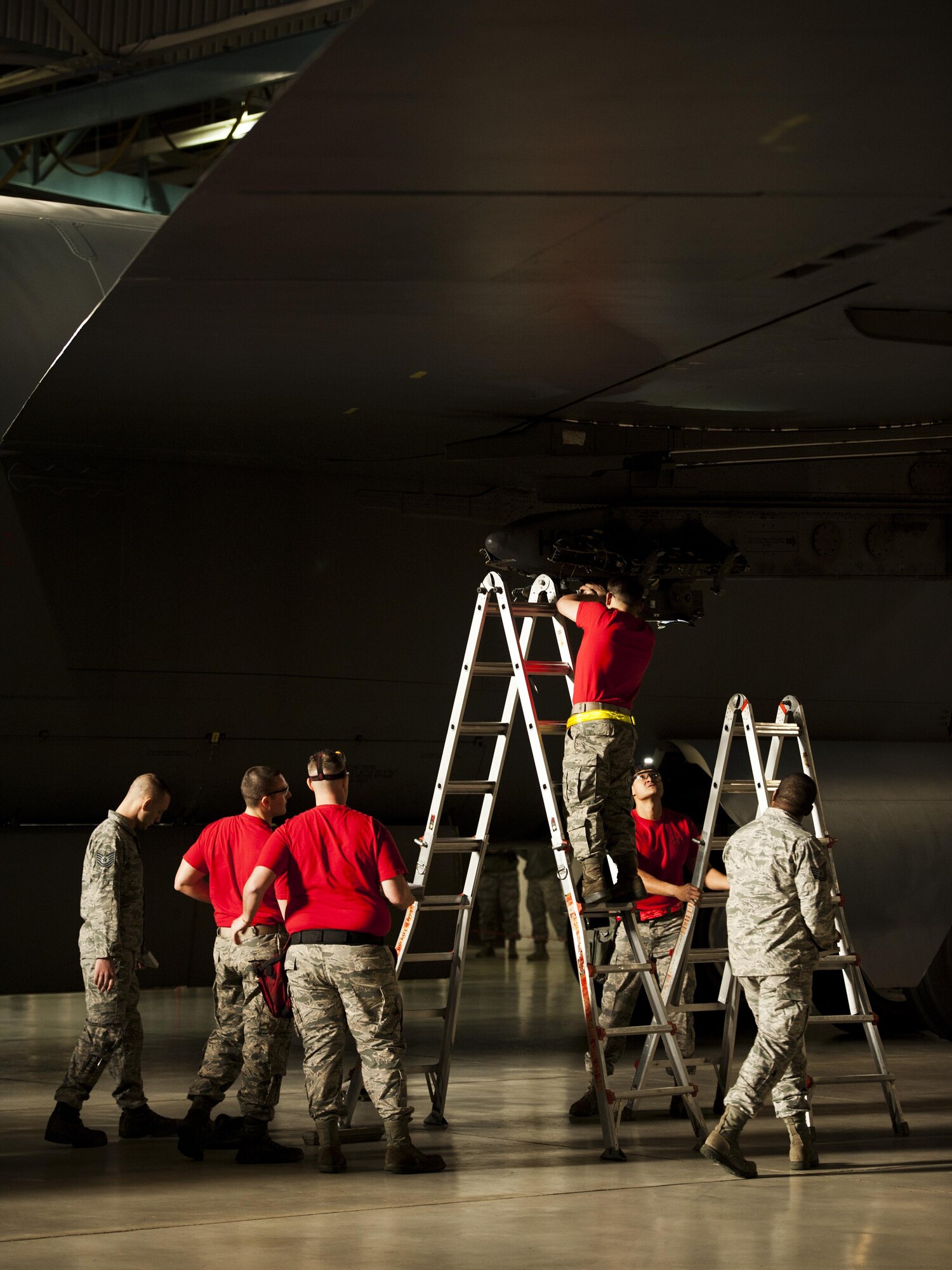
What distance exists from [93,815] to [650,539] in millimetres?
4045

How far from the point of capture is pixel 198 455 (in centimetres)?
994

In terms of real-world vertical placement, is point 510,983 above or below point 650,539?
below

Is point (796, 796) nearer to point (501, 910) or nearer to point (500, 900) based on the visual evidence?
point (500, 900)

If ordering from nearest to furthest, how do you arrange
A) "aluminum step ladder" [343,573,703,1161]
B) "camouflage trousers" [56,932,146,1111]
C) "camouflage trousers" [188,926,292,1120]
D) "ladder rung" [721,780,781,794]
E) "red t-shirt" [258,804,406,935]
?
1. "red t-shirt" [258,804,406,935]
2. "camouflage trousers" [188,926,292,1120]
3. "aluminum step ladder" [343,573,703,1161]
4. "camouflage trousers" [56,932,146,1111]
5. "ladder rung" [721,780,781,794]

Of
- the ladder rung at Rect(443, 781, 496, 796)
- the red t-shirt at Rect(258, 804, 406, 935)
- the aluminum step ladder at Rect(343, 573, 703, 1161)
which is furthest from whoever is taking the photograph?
the ladder rung at Rect(443, 781, 496, 796)

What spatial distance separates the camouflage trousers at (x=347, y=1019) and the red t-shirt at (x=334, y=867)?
126 mm

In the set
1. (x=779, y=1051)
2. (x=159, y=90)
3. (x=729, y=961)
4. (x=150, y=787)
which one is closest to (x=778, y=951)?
(x=779, y=1051)

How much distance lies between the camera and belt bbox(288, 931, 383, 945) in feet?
23.3

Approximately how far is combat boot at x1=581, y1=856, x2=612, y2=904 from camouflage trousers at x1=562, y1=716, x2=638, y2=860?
0.04 m

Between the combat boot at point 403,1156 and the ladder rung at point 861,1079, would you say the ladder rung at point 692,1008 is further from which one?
the combat boot at point 403,1156

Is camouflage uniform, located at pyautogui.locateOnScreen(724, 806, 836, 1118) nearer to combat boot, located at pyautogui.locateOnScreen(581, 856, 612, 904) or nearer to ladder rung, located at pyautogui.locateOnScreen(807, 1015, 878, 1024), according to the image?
combat boot, located at pyautogui.locateOnScreen(581, 856, 612, 904)

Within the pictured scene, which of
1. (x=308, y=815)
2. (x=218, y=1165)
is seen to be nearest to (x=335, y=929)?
(x=308, y=815)

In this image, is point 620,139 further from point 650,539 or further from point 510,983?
point 510,983

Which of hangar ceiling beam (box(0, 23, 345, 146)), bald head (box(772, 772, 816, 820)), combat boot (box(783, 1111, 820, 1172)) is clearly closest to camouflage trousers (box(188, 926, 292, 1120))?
combat boot (box(783, 1111, 820, 1172))
